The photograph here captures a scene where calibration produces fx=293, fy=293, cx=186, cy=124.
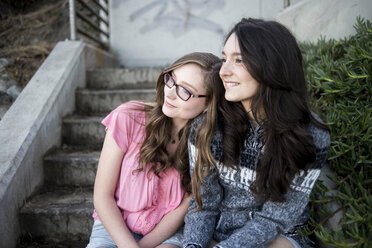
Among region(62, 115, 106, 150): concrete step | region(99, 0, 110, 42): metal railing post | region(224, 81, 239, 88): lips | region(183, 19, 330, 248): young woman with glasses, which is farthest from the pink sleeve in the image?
region(99, 0, 110, 42): metal railing post

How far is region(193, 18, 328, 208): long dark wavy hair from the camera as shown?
138 cm

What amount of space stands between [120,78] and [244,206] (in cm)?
270

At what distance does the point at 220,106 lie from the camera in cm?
164

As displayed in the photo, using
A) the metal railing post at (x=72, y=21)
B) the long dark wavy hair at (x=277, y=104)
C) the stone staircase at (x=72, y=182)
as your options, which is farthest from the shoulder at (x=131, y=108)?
the metal railing post at (x=72, y=21)

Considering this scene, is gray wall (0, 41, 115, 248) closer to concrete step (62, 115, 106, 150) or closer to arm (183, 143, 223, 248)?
concrete step (62, 115, 106, 150)

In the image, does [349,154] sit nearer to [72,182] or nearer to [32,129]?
[72,182]

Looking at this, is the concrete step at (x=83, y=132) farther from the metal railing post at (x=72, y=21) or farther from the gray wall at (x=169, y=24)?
the gray wall at (x=169, y=24)

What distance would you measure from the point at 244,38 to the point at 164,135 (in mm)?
695

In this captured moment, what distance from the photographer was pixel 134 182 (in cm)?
168

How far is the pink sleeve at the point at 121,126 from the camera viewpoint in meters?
1.63

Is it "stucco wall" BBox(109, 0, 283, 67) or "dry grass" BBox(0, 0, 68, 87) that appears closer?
"dry grass" BBox(0, 0, 68, 87)

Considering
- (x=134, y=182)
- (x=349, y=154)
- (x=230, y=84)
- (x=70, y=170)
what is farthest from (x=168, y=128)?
(x=70, y=170)

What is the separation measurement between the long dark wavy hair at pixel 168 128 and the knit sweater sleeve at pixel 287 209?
Result: 1.47 feet

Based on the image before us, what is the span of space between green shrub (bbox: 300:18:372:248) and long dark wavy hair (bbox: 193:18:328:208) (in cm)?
27
